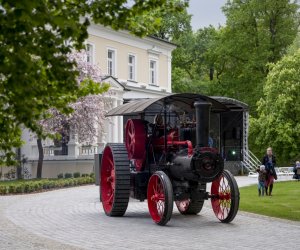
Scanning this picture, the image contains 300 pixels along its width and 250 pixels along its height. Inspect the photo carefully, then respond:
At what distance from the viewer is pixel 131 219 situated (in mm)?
14109

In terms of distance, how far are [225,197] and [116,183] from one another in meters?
2.40

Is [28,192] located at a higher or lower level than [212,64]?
lower

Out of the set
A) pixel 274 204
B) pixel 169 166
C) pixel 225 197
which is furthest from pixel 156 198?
pixel 274 204

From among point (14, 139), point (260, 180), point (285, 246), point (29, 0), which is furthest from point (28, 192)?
point (29, 0)

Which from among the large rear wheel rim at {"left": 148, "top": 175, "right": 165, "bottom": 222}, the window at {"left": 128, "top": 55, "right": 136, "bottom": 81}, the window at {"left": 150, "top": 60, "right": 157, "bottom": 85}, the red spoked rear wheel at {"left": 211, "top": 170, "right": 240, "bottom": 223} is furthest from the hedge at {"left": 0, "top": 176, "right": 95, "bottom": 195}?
the window at {"left": 150, "top": 60, "right": 157, "bottom": 85}

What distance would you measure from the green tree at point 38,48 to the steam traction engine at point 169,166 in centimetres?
692

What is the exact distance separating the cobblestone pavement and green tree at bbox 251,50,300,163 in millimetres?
27078

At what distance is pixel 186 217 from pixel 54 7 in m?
9.83

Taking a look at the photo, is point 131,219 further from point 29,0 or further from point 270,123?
point 270,123

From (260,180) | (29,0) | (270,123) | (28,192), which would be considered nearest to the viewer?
(29,0)

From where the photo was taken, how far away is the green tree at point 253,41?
50.5 meters

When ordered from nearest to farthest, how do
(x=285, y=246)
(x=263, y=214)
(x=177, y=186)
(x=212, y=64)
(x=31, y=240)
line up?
(x=285, y=246) → (x=31, y=240) → (x=177, y=186) → (x=263, y=214) → (x=212, y=64)

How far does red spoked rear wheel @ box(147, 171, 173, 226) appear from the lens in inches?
491

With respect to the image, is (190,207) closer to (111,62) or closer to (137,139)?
(137,139)
